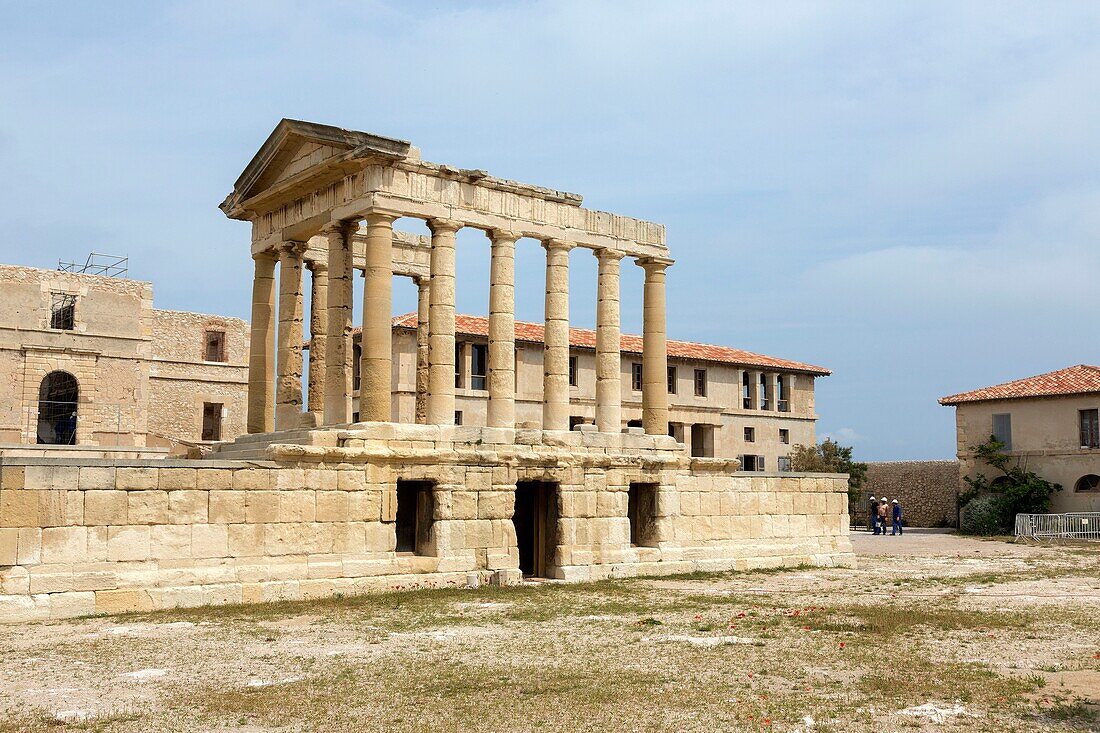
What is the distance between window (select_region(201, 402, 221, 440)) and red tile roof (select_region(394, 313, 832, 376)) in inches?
370

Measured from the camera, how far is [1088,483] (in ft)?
130

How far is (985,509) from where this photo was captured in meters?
39.9

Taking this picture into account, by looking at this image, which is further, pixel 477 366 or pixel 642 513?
pixel 477 366

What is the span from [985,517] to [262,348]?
2841cm

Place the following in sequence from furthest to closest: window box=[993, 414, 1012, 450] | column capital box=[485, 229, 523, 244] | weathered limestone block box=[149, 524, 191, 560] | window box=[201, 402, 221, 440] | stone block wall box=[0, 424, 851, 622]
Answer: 1. window box=[201, 402, 221, 440]
2. window box=[993, 414, 1012, 450]
3. column capital box=[485, 229, 523, 244]
4. weathered limestone block box=[149, 524, 191, 560]
5. stone block wall box=[0, 424, 851, 622]

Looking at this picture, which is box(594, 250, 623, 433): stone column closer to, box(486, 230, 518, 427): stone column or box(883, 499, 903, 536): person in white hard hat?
box(486, 230, 518, 427): stone column

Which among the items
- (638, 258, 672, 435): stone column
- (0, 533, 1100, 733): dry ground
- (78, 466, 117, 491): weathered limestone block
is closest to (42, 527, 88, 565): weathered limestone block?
(78, 466, 117, 491): weathered limestone block

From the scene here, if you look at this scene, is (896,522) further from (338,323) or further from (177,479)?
(177,479)

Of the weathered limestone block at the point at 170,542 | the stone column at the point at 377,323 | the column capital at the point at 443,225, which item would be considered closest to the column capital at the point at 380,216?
the stone column at the point at 377,323

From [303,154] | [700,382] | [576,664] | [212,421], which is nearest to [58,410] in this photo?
[212,421]

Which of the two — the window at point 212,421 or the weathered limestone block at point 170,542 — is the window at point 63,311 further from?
the weathered limestone block at point 170,542

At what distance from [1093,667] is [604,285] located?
1464 centimetres

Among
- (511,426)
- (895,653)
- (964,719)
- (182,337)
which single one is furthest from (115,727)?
(182,337)

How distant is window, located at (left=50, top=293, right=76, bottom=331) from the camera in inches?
1540
